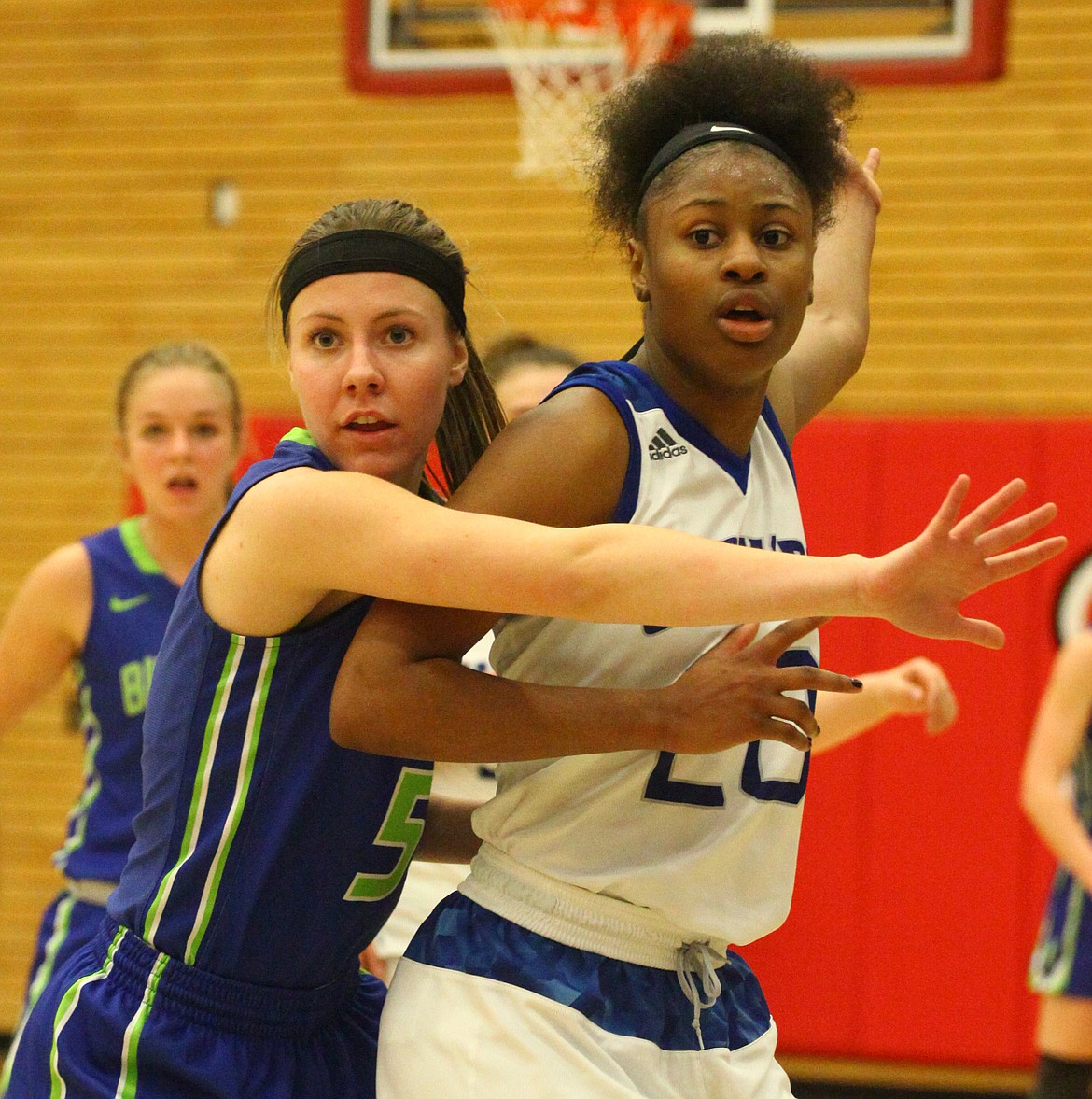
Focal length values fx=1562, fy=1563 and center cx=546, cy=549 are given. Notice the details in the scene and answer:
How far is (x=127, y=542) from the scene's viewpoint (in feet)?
12.3

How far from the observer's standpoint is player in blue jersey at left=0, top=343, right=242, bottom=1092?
360 cm

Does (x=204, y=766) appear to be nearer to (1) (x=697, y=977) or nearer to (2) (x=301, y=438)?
(2) (x=301, y=438)

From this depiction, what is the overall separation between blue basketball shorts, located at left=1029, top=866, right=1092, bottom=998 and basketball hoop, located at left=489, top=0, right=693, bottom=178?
116 inches

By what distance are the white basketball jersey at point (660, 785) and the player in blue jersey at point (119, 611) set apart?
1696 millimetres

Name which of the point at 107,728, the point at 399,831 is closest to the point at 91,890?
the point at 107,728

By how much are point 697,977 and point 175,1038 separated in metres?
0.71

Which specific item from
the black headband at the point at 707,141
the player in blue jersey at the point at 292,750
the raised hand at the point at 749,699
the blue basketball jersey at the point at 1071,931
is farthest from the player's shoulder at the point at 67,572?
the blue basketball jersey at the point at 1071,931

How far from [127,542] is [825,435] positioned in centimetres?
298

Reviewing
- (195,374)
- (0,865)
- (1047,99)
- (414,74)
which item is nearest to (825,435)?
(1047,99)

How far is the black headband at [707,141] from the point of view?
2.11 metres

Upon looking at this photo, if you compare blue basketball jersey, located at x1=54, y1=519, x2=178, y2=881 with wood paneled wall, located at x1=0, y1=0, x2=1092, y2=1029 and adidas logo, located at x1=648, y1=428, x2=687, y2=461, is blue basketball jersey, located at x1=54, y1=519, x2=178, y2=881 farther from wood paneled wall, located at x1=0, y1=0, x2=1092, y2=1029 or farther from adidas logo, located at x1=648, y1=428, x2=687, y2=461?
wood paneled wall, located at x1=0, y1=0, x2=1092, y2=1029

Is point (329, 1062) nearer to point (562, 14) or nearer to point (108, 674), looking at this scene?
point (108, 674)

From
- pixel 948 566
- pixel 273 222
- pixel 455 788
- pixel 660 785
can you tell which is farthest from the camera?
pixel 273 222

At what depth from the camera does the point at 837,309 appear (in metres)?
2.66
